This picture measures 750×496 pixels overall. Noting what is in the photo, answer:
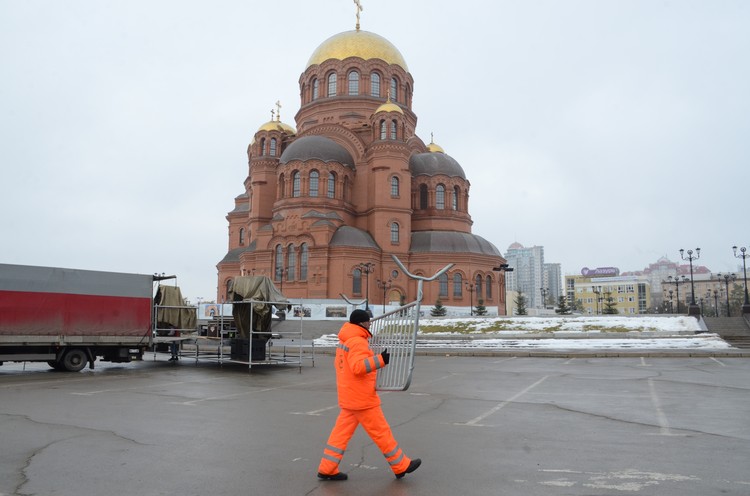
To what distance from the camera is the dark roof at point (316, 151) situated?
152 feet

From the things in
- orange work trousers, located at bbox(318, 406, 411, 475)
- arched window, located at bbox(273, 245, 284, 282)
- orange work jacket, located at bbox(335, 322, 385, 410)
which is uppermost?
arched window, located at bbox(273, 245, 284, 282)

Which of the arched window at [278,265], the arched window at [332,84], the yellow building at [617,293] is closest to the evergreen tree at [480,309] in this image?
the arched window at [278,265]

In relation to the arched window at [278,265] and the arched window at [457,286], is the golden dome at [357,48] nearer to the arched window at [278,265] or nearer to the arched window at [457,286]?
the arched window at [278,265]

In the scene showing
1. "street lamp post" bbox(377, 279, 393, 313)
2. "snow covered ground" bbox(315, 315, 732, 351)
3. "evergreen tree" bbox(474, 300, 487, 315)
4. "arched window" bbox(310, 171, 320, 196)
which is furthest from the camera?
"arched window" bbox(310, 171, 320, 196)

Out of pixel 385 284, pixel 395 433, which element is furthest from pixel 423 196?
pixel 395 433

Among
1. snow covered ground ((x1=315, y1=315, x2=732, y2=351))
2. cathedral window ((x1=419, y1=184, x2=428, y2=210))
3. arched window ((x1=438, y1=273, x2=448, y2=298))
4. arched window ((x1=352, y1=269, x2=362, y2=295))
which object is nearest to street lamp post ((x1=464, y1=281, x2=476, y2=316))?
arched window ((x1=438, y1=273, x2=448, y2=298))

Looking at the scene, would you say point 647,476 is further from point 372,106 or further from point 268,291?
point 372,106

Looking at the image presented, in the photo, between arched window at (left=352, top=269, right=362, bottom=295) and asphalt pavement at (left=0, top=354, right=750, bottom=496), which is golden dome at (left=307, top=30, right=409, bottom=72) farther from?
asphalt pavement at (left=0, top=354, right=750, bottom=496)

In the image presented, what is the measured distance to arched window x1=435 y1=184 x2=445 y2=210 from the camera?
50.7 metres

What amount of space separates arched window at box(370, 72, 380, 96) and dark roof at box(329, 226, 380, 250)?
1435 cm

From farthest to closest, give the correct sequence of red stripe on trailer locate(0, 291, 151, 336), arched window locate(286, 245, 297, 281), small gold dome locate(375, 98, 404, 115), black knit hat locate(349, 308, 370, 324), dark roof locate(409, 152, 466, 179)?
dark roof locate(409, 152, 466, 179) → small gold dome locate(375, 98, 404, 115) → arched window locate(286, 245, 297, 281) → red stripe on trailer locate(0, 291, 151, 336) → black knit hat locate(349, 308, 370, 324)

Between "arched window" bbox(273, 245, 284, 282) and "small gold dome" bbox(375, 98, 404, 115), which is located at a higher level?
"small gold dome" bbox(375, 98, 404, 115)

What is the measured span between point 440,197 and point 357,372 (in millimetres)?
46508

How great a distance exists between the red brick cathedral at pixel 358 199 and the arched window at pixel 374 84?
11cm
